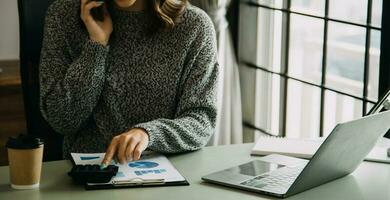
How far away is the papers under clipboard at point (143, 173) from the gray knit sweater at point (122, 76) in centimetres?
22

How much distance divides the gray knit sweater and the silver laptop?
298 millimetres

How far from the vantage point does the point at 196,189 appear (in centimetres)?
169

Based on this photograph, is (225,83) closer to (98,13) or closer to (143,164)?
(98,13)

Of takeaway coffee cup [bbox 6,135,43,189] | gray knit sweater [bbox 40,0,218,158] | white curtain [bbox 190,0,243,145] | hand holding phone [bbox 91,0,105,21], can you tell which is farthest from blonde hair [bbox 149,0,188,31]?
white curtain [bbox 190,0,243,145]

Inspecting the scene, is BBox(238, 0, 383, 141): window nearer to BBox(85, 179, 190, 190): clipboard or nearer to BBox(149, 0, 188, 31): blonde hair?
BBox(149, 0, 188, 31): blonde hair

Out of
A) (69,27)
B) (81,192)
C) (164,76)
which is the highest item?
(69,27)

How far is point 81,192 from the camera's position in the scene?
1.66 meters

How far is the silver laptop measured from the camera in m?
1.63

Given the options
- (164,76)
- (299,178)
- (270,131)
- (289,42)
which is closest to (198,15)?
(164,76)

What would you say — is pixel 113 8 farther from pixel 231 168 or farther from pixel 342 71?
pixel 342 71

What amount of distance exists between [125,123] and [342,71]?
40.6 inches

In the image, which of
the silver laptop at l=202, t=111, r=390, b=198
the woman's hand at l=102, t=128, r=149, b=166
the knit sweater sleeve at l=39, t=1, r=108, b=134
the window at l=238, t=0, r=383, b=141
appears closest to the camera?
the silver laptop at l=202, t=111, r=390, b=198

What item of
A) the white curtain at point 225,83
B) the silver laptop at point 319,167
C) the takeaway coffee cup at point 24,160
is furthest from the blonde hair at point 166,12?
the white curtain at point 225,83

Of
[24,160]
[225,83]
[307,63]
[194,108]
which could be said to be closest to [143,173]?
[24,160]
